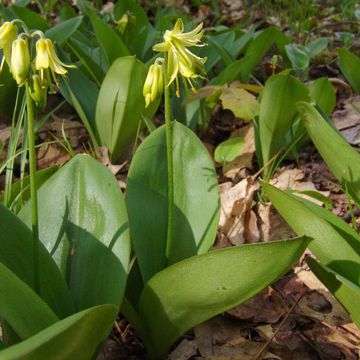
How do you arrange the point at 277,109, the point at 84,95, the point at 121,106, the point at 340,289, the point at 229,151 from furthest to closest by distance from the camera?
the point at 84,95, the point at 229,151, the point at 121,106, the point at 277,109, the point at 340,289

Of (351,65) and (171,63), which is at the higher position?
(171,63)

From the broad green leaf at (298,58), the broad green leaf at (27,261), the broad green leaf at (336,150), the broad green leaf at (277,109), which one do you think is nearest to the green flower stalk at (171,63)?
the broad green leaf at (27,261)

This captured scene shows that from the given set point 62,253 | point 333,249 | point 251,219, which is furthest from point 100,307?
point 251,219

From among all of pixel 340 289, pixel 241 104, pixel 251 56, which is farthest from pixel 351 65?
pixel 340 289

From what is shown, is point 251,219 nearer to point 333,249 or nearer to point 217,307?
point 333,249

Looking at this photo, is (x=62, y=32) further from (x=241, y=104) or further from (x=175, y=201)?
(x=175, y=201)

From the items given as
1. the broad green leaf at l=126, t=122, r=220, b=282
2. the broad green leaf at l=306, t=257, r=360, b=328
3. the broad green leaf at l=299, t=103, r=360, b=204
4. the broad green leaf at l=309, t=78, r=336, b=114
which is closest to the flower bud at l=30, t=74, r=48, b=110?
the broad green leaf at l=126, t=122, r=220, b=282
